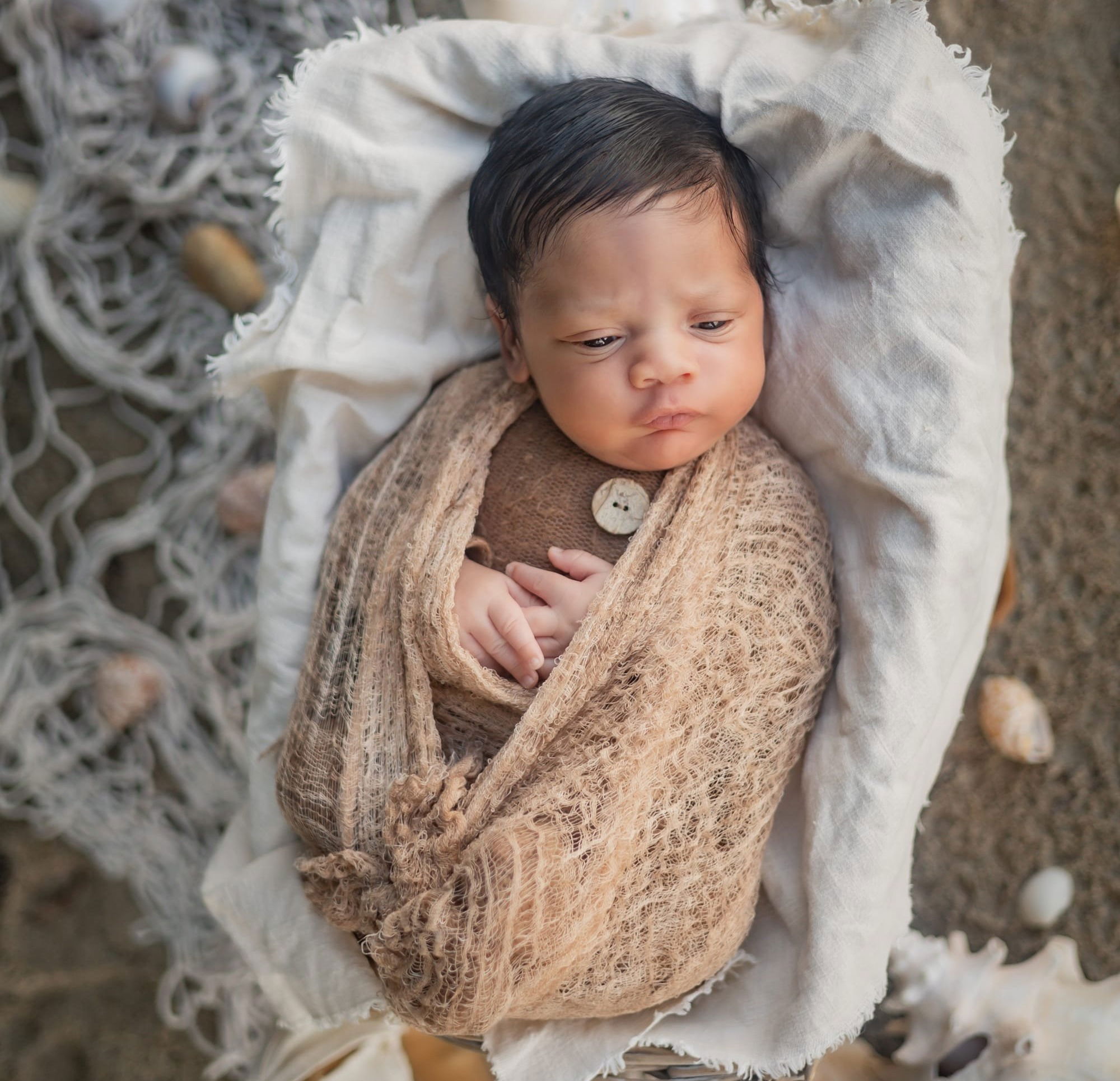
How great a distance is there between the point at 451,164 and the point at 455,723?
26.9 inches

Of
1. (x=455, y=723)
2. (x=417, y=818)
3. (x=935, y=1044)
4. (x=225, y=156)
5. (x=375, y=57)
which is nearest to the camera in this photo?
(x=417, y=818)

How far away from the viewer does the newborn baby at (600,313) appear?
103cm

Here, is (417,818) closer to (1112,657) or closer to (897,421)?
(897,421)

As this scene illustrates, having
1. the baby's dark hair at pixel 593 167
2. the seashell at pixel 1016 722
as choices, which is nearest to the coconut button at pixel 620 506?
the baby's dark hair at pixel 593 167

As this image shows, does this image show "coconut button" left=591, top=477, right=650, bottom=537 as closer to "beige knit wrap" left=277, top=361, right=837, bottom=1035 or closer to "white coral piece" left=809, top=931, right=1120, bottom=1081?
"beige knit wrap" left=277, top=361, right=837, bottom=1035

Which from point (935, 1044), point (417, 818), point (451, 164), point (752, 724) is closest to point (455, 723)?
point (417, 818)

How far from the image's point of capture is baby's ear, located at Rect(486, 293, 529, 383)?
3.89 ft

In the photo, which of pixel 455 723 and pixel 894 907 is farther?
pixel 894 907

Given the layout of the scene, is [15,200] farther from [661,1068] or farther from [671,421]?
[661,1068]

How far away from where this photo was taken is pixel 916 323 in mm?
1115

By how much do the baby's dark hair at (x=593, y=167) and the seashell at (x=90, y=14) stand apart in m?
0.78

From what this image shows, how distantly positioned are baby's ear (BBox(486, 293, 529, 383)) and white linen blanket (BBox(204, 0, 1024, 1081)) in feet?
0.31

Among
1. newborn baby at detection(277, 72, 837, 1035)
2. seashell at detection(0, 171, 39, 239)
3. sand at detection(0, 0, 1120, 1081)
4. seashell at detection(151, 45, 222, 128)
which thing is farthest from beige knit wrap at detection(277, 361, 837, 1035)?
seashell at detection(0, 171, 39, 239)

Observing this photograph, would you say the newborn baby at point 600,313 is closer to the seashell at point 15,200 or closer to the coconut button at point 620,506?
the coconut button at point 620,506
